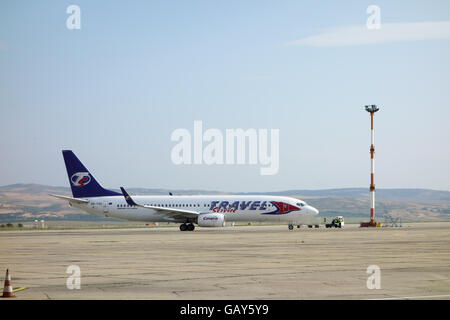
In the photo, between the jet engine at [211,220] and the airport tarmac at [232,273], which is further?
the jet engine at [211,220]

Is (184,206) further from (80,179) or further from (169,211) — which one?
(80,179)

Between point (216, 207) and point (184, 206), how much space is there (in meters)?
3.43

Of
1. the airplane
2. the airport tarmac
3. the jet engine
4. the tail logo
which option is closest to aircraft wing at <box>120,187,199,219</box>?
the airplane

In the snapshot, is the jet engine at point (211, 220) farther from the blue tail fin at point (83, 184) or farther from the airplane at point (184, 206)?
the blue tail fin at point (83, 184)

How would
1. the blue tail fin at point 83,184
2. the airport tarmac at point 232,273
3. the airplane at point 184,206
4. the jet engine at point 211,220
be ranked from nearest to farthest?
the airport tarmac at point 232,273, the jet engine at point 211,220, the airplane at point 184,206, the blue tail fin at point 83,184

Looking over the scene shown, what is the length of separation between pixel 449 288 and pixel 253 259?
40.7 feet

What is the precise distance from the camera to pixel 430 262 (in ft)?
97.7

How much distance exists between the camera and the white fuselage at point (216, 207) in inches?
2985

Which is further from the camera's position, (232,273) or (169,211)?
(169,211)

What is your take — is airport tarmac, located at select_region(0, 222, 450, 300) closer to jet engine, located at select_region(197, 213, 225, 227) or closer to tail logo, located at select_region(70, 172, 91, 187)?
jet engine, located at select_region(197, 213, 225, 227)

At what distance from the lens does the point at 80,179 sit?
81.0 meters

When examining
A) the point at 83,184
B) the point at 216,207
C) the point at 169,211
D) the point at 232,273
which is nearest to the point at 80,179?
the point at 83,184

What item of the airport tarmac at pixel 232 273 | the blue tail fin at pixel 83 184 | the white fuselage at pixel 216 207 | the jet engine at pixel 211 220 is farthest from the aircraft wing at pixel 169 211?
the airport tarmac at pixel 232 273
